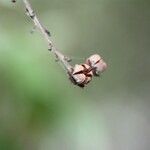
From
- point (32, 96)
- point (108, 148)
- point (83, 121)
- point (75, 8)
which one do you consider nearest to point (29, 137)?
point (83, 121)

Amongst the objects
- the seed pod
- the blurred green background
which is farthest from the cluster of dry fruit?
the blurred green background

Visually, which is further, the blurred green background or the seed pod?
the blurred green background

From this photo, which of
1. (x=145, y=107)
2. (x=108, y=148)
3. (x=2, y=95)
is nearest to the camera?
(x=2, y=95)

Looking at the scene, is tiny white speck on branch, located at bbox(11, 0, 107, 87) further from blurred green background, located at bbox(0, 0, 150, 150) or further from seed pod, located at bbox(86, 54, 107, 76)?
blurred green background, located at bbox(0, 0, 150, 150)

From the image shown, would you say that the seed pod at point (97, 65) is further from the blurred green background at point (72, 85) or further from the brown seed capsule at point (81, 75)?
the blurred green background at point (72, 85)

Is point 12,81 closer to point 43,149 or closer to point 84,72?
point 84,72

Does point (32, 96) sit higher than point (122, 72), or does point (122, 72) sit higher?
point (122, 72)

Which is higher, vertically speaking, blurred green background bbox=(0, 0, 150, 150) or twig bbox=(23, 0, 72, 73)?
blurred green background bbox=(0, 0, 150, 150)
